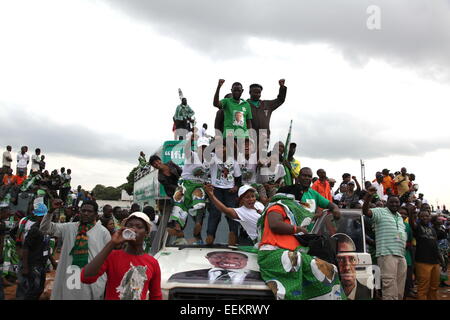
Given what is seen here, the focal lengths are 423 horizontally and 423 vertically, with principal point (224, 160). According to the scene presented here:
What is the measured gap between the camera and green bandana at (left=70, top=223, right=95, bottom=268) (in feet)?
14.7

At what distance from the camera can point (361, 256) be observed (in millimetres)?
4914

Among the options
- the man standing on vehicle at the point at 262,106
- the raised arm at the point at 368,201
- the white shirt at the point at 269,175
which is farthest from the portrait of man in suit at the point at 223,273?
the man standing on vehicle at the point at 262,106

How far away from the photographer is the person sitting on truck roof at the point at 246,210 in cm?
451

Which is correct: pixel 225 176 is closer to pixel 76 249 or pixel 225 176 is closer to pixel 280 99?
pixel 76 249

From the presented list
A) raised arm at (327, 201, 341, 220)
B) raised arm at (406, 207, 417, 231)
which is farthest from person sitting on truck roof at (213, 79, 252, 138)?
raised arm at (406, 207, 417, 231)

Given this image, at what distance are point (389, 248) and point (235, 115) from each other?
3.22 meters

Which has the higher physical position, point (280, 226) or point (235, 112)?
point (235, 112)

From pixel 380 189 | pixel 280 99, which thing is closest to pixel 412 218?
pixel 280 99

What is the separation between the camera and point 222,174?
5504mm

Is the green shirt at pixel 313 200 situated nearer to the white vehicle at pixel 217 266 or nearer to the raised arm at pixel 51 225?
the white vehicle at pixel 217 266

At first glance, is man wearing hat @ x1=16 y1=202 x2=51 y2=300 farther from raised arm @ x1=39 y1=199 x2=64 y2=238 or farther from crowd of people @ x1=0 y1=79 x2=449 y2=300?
raised arm @ x1=39 y1=199 x2=64 y2=238

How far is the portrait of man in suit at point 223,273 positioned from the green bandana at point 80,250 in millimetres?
1334
